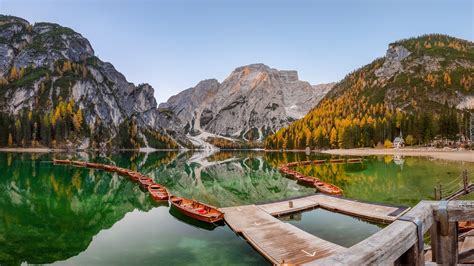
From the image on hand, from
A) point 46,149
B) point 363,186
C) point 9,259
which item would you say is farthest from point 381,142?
point 46,149

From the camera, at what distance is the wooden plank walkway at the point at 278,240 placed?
2004 cm

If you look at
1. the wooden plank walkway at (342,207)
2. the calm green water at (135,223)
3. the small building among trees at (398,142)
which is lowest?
the calm green water at (135,223)

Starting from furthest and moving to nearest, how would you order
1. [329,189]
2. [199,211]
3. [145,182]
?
[145,182] → [329,189] → [199,211]

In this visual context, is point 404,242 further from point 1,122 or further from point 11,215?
point 1,122

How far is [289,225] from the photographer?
86.5 feet

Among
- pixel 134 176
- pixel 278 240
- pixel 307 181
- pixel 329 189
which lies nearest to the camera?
pixel 278 240

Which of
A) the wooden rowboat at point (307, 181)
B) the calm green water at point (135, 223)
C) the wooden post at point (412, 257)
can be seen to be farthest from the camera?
the wooden rowboat at point (307, 181)

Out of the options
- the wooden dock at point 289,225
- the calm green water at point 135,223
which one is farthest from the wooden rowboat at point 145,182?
the wooden dock at point 289,225

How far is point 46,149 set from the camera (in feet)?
631

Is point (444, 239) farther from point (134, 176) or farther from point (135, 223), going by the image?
point (134, 176)

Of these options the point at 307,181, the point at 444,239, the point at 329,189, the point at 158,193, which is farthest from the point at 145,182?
the point at 444,239

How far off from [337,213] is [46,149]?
668 feet

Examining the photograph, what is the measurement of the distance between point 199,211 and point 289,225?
421 inches

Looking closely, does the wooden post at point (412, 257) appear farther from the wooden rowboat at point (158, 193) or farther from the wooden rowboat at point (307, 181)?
the wooden rowboat at point (307, 181)
